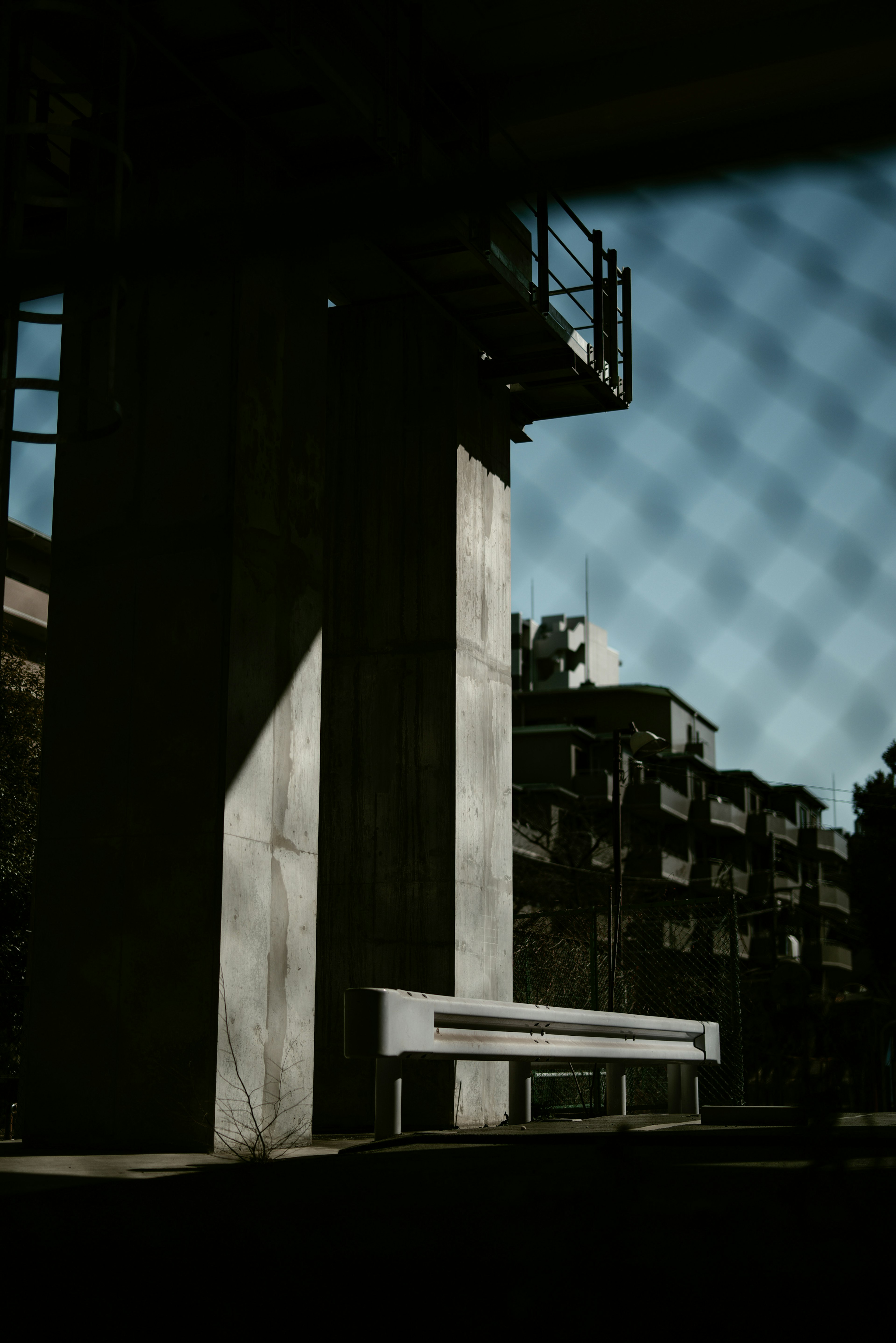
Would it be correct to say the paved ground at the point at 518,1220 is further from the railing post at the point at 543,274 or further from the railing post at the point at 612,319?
the railing post at the point at 612,319

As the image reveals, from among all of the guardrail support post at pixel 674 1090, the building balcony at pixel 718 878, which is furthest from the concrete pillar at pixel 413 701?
the building balcony at pixel 718 878

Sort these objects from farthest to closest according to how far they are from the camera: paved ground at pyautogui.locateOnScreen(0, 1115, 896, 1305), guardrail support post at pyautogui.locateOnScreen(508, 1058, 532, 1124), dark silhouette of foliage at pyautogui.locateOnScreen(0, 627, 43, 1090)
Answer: dark silhouette of foliage at pyautogui.locateOnScreen(0, 627, 43, 1090) → guardrail support post at pyautogui.locateOnScreen(508, 1058, 532, 1124) → paved ground at pyautogui.locateOnScreen(0, 1115, 896, 1305)

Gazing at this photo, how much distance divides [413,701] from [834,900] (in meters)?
41.3

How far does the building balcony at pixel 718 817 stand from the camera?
50.7 meters

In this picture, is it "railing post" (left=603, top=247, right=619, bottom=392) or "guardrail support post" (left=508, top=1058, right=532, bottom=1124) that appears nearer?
"guardrail support post" (left=508, top=1058, right=532, bottom=1124)

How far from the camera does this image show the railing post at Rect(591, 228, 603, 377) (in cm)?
1204

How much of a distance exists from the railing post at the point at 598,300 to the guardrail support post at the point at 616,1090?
5983mm

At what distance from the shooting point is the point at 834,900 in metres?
48.8

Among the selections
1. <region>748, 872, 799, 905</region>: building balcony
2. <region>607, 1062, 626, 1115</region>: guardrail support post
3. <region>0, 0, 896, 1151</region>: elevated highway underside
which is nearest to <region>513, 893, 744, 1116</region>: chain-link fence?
<region>0, 0, 896, 1151</region>: elevated highway underside

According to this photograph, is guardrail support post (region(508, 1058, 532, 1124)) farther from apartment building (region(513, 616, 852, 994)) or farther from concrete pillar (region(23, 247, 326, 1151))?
apartment building (region(513, 616, 852, 994))

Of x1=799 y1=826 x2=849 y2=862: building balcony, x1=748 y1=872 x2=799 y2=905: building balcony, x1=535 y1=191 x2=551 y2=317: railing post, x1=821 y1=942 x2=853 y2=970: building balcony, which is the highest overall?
x1=535 y1=191 x2=551 y2=317: railing post

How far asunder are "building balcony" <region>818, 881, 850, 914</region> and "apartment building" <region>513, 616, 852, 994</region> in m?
0.16

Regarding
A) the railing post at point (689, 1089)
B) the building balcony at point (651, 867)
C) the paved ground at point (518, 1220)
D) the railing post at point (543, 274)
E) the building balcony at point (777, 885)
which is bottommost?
the railing post at point (689, 1089)

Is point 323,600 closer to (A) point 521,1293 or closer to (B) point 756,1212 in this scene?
(B) point 756,1212
